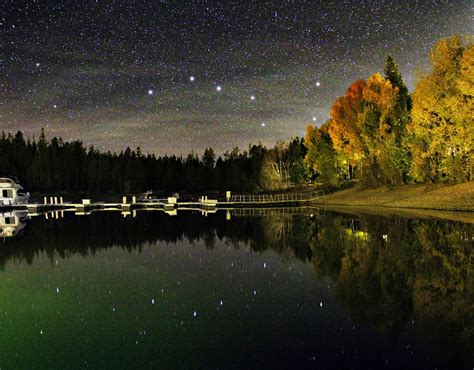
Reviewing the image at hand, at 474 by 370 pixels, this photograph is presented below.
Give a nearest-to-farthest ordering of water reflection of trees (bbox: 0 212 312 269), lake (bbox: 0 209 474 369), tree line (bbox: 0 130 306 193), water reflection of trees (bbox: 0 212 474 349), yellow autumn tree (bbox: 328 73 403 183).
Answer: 1. lake (bbox: 0 209 474 369)
2. water reflection of trees (bbox: 0 212 474 349)
3. water reflection of trees (bbox: 0 212 312 269)
4. yellow autumn tree (bbox: 328 73 403 183)
5. tree line (bbox: 0 130 306 193)

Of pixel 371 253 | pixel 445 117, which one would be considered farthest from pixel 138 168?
pixel 371 253

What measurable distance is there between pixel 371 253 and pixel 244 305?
25.0 feet

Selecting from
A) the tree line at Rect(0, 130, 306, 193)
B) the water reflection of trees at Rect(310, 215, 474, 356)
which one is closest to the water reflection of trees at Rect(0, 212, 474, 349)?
the water reflection of trees at Rect(310, 215, 474, 356)

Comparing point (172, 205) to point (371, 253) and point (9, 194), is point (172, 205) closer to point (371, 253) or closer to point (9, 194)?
point (9, 194)

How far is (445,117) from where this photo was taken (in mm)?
40875

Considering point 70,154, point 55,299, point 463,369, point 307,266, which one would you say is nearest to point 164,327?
point 55,299

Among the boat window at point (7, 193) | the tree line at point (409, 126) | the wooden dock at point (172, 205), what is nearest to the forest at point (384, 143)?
the tree line at point (409, 126)

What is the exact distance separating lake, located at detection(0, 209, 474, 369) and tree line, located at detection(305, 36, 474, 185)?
70.9ft

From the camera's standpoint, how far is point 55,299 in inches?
477

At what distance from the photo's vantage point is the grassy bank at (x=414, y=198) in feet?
123

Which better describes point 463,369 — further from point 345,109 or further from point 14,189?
point 14,189

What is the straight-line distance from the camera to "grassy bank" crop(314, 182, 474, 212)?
37.4 meters

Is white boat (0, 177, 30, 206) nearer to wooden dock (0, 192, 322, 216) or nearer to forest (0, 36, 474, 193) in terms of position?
wooden dock (0, 192, 322, 216)

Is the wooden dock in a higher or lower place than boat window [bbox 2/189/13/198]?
lower
